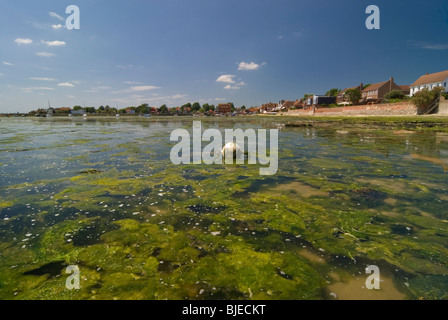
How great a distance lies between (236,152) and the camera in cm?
1421

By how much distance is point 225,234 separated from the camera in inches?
215

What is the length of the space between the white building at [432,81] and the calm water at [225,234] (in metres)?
94.8

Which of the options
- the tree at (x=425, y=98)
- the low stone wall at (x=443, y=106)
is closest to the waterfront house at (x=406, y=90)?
the tree at (x=425, y=98)

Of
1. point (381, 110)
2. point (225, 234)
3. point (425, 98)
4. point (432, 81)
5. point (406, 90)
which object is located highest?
point (406, 90)

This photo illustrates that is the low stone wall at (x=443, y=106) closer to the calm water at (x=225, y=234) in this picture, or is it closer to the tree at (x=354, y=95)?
the tree at (x=354, y=95)

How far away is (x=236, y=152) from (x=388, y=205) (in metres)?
8.79

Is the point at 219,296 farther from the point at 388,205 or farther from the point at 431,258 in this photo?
the point at 388,205

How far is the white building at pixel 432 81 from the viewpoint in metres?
78.5

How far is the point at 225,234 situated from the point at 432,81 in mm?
115797

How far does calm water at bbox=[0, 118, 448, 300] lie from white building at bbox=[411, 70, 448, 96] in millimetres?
94823
